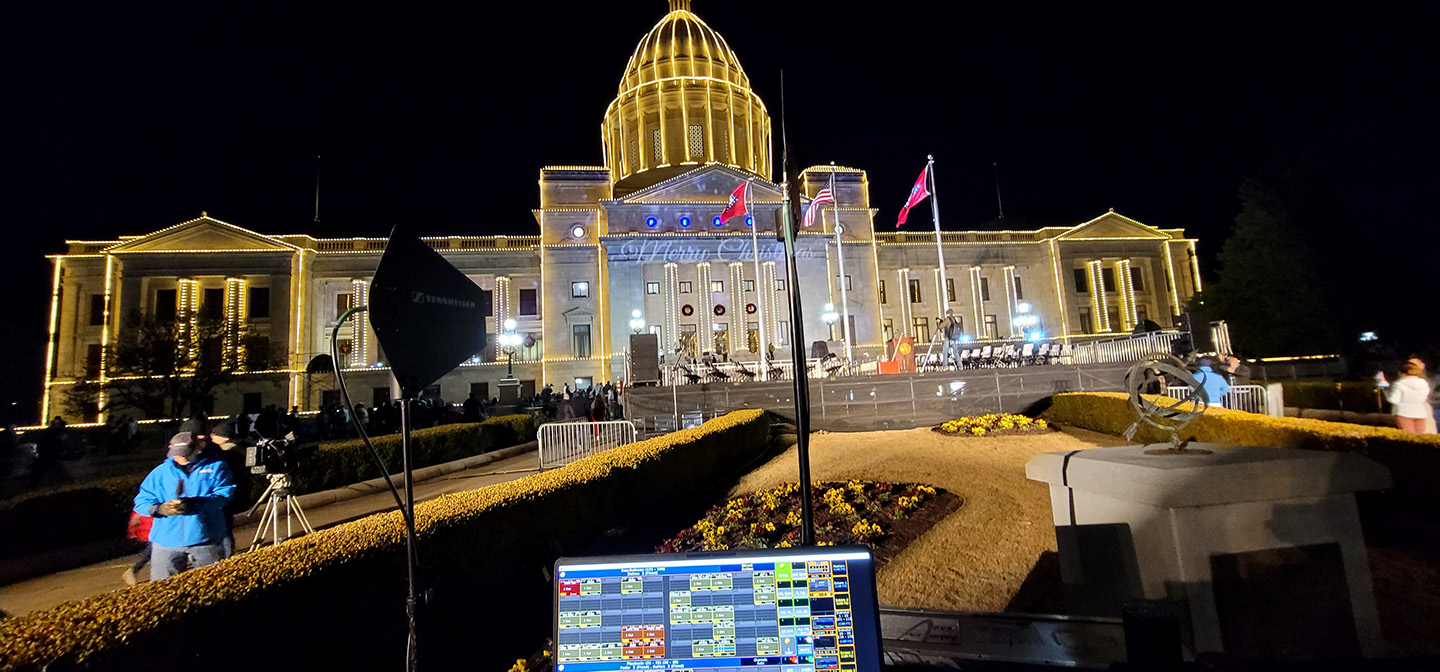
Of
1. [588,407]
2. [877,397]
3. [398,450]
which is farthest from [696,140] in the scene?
[398,450]

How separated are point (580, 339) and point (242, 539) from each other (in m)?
29.6

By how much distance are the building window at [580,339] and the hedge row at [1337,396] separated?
3301 cm

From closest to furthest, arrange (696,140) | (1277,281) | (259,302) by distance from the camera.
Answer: (1277,281), (259,302), (696,140)

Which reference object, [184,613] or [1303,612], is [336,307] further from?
[1303,612]

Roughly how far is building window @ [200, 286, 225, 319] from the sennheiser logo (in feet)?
132

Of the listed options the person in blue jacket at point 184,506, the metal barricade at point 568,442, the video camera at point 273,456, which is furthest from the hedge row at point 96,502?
the metal barricade at point 568,442

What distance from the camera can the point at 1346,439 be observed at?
7.45 metres

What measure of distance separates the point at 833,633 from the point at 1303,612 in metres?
3.29

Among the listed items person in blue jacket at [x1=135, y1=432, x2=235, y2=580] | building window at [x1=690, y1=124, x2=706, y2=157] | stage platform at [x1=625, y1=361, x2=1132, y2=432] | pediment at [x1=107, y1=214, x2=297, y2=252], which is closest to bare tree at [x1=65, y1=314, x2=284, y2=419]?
pediment at [x1=107, y1=214, x2=297, y2=252]

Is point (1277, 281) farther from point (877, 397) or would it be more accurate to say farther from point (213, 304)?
point (213, 304)

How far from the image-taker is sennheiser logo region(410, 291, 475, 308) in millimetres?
2789

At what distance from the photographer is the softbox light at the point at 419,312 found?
2.60 meters

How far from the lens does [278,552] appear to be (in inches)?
151

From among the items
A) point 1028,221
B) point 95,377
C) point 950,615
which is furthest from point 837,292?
point 95,377
